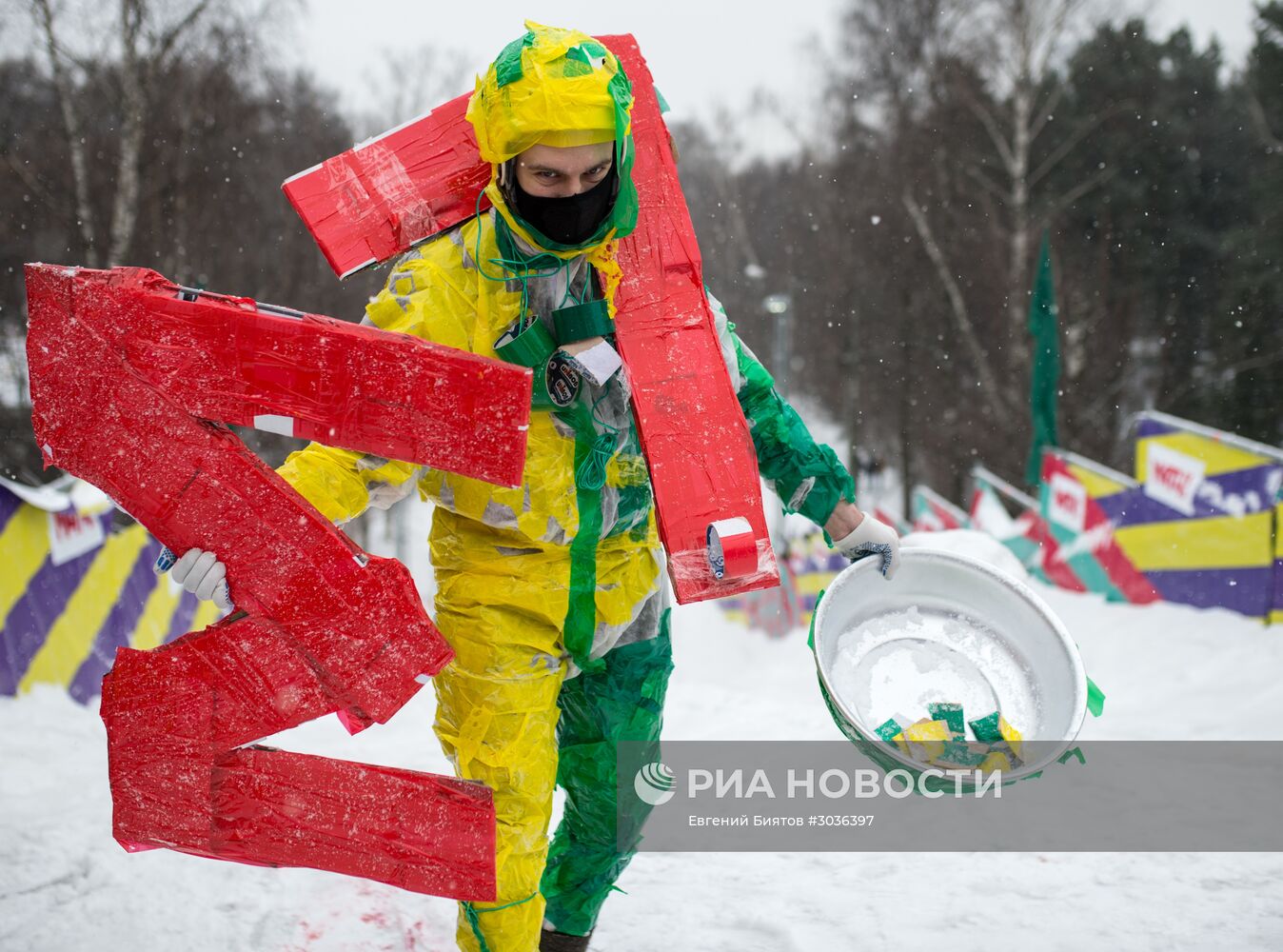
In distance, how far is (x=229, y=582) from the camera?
168cm

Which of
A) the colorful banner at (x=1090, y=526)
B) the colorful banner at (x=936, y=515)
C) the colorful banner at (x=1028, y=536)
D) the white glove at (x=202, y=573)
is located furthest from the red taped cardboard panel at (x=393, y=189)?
the colorful banner at (x=936, y=515)

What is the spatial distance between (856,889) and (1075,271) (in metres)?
16.5

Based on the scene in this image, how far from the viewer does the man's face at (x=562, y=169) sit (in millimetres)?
1809

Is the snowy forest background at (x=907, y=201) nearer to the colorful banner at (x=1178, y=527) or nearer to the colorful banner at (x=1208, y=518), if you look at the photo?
the colorful banner at (x=1178, y=527)

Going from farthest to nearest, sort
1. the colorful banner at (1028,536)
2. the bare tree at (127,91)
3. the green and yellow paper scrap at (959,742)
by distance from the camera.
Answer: the bare tree at (127,91) → the colorful banner at (1028,536) → the green and yellow paper scrap at (959,742)

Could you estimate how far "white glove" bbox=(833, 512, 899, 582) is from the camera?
226 cm

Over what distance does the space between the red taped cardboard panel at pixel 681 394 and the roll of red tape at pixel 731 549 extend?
2cm

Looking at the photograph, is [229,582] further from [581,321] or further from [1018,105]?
[1018,105]

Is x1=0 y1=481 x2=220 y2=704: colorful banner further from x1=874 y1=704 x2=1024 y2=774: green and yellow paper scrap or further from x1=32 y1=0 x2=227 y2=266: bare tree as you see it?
x1=32 y1=0 x2=227 y2=266: bare tree

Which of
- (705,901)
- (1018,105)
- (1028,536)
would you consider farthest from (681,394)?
(1018,105)

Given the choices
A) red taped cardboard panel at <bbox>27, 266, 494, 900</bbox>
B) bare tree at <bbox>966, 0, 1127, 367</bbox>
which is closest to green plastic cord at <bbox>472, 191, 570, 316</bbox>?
red taped cardboard panel at <bbox>27, 266, 494, 900</bbox>

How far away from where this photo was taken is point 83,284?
160cm

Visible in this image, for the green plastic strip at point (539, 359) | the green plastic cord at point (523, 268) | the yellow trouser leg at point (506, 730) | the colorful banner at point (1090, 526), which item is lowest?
the colorful banner at point (1090, 526)

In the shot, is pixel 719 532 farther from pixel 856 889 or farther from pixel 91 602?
pixel 91 602
